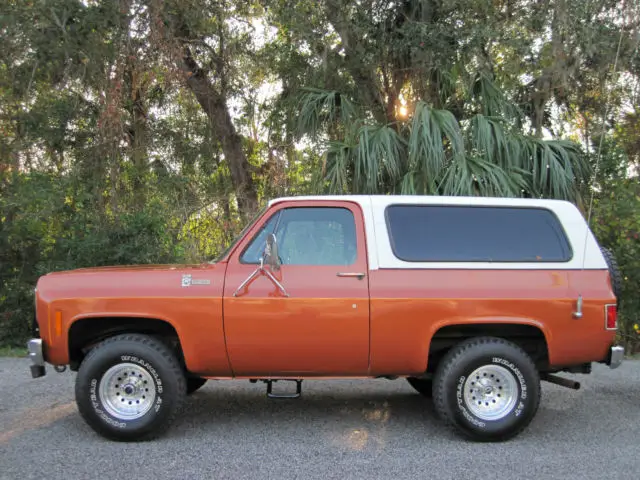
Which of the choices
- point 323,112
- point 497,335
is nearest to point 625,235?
point 497,335

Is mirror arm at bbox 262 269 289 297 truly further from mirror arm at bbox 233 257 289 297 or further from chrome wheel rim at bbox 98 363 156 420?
chrome wheel rim at bbox 98 363 156 420

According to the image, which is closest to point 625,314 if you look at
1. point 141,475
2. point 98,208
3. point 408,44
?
point 408,44

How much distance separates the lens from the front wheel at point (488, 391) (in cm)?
516

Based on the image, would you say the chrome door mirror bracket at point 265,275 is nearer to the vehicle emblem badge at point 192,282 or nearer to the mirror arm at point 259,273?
the mirror arm at point 259,273

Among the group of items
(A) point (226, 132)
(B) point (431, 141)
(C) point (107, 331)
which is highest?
(A) point (226, 132)

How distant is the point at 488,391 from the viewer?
526 cm

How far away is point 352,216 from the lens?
5438 mm

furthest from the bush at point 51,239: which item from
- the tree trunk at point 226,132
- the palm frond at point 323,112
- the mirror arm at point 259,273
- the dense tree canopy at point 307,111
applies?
the mirror arm at point 259,273

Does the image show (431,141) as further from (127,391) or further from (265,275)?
(127,391)

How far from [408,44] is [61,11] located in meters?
5.56

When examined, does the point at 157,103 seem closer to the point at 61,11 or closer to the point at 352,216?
the point at 61,11

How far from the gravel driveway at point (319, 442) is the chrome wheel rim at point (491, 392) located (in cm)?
27

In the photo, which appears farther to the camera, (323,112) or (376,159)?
(323,112)

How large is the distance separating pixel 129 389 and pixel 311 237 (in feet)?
6.25
